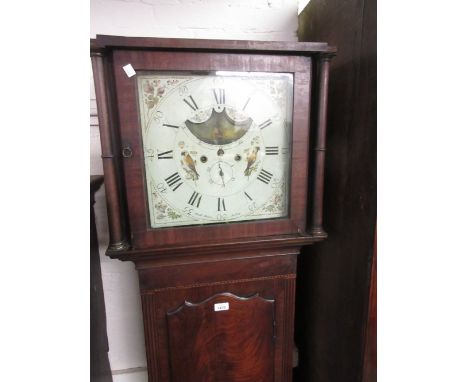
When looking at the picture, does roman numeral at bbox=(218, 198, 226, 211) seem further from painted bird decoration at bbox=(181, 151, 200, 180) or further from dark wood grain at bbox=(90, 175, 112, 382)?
dark wood grain at bbox=(90, 175, 112, 382)

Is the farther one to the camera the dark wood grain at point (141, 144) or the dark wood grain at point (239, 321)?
the dark wood grain at point (239, 321)

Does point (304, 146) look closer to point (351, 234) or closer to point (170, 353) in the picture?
point (351, 234)

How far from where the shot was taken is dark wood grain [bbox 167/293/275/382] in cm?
86

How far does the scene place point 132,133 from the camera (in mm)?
709

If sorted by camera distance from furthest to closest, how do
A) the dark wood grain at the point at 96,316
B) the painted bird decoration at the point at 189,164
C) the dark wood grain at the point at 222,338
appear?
the dark wood grain at the point at 96,316, the dark wood grain at the point at 222,338, the painted bird decoration at the point at 189,164

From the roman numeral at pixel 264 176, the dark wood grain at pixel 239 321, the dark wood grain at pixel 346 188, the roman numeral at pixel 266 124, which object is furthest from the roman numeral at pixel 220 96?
the dark wood grain at pixel 239 321

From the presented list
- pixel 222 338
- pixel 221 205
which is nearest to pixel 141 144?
pixel 221 205

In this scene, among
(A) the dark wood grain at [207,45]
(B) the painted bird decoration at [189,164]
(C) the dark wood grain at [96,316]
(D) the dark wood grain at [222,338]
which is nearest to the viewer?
(A) the dark wood grain at [207,45]

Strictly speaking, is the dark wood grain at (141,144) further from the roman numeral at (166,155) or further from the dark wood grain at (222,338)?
the dark wood grain at (222,338)

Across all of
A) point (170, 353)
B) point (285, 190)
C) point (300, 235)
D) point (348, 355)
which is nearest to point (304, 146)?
point (285, 190)

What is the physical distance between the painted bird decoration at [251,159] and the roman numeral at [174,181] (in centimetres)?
19

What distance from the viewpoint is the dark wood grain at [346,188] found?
73 cm

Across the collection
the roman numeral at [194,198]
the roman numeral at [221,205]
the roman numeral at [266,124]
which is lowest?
the roman numeral at [221,205]

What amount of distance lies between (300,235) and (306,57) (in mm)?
491
